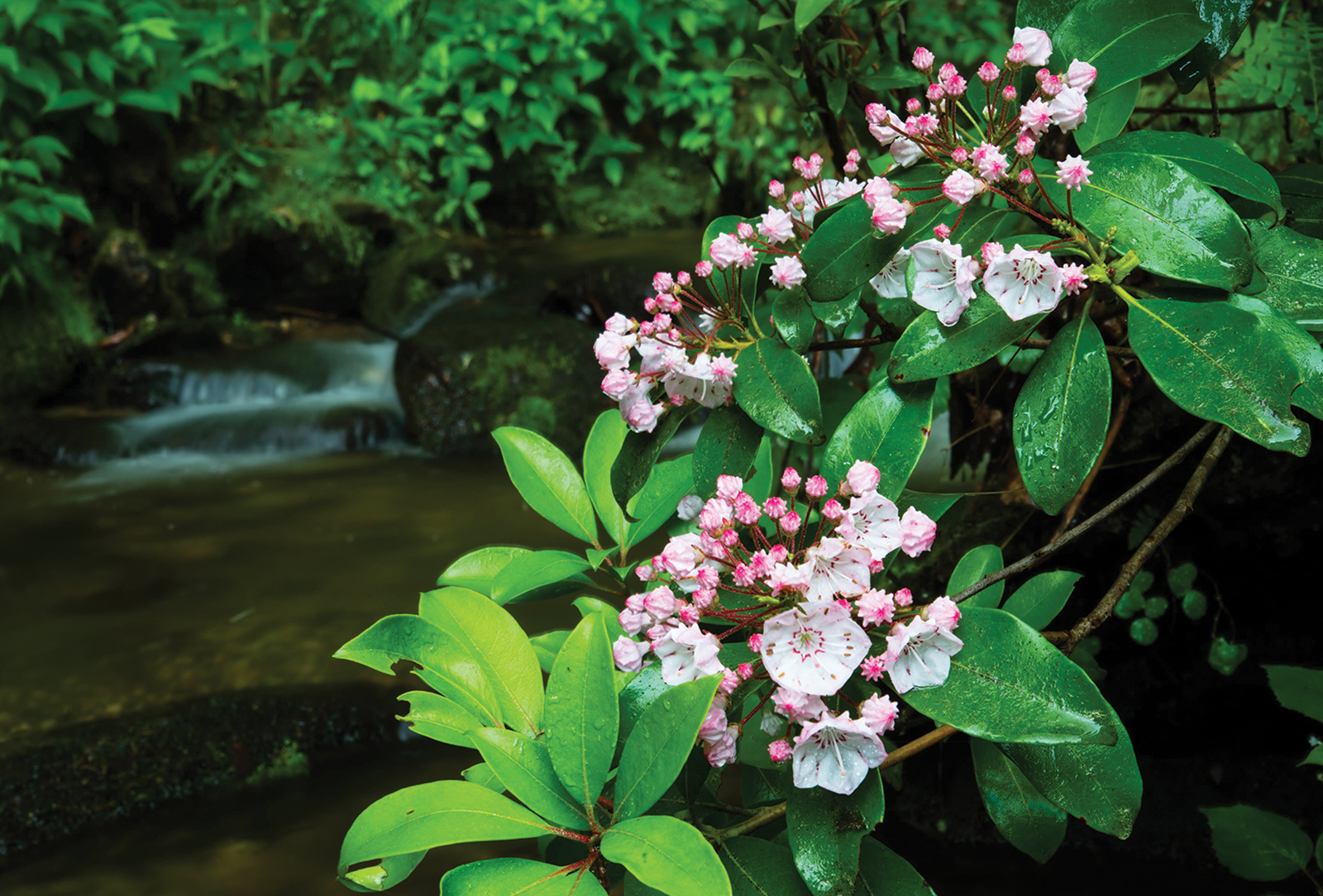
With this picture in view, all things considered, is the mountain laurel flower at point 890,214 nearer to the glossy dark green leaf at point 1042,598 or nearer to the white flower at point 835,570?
the white flower at point 835,570

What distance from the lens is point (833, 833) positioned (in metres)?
0.66

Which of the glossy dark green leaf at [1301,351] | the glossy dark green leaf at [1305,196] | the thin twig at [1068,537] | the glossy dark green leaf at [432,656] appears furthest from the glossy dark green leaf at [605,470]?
the glossy dark green leaf at [1305,196]

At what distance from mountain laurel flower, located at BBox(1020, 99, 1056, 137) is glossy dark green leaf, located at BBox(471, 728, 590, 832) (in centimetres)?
60

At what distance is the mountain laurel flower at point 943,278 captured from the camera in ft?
2.38

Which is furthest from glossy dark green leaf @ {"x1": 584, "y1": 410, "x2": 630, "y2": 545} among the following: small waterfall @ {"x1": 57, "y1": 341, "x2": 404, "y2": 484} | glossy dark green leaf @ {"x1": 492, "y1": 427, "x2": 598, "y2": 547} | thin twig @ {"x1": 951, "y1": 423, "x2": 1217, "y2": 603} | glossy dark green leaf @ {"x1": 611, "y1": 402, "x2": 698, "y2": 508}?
small waterfall @ {"x1": 57, "y1": 341, "x2": 404, "y2": 484}

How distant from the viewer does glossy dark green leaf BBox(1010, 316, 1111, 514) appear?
2.25 ft

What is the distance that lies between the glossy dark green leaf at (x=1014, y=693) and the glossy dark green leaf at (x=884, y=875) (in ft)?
0.49

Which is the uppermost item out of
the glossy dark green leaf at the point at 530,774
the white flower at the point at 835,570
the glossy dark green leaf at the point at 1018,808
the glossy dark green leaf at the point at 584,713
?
the white flower at the point at 835,570

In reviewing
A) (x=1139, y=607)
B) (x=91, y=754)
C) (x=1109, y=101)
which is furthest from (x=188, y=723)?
(x=1109, y=101)

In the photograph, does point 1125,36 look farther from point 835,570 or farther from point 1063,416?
point 835,570

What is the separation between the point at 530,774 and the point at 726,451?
32 centimetres

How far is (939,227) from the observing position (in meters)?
0.73

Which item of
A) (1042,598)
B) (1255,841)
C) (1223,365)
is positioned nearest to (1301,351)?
(1223,365)

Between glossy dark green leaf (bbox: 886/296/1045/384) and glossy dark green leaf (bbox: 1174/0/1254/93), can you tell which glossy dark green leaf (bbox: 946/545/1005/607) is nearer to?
glossy dark green leaf (bbox: 886/296/1045/384)
